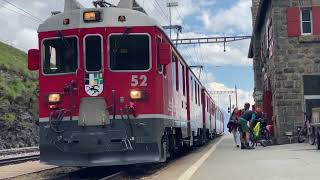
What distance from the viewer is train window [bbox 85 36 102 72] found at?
11945mm

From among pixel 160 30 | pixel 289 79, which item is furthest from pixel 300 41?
pixel 160 30

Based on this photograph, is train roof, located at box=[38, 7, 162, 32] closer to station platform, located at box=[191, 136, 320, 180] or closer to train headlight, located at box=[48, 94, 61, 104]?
train headlight, located at box=[48, 94, 61, 104]

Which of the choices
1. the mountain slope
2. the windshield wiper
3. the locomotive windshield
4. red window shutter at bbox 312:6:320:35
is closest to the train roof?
the windshield wiper

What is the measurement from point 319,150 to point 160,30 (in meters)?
6.92

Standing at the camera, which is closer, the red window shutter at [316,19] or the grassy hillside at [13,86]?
the red window shutter at [316,19]

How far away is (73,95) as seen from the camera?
11.8 metres

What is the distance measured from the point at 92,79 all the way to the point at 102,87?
0.98 ft

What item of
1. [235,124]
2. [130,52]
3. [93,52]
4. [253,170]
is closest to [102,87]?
[93,52]

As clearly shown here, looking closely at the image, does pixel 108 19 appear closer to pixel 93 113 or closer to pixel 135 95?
pixel 135 95

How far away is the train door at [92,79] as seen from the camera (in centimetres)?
1150

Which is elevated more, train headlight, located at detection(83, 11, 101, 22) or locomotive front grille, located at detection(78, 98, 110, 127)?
train headlight, located at detection(83, 11, 101, 22)

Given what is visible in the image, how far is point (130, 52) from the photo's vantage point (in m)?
12.1

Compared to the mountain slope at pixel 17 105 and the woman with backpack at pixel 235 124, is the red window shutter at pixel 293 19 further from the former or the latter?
the mountain slope at pixel 17 105

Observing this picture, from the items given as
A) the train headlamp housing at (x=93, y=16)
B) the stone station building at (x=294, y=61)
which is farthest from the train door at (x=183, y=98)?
the stone station building at (x=294, y=61)
